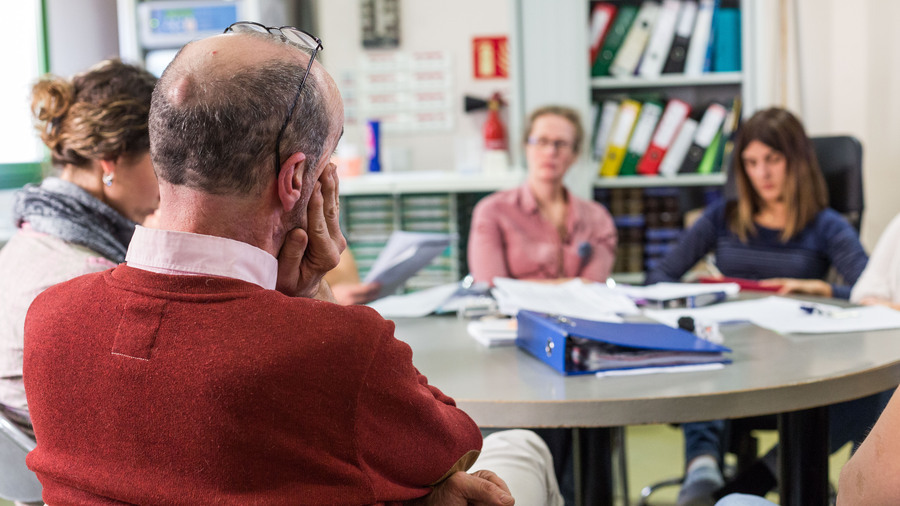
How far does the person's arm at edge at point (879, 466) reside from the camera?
73 cm

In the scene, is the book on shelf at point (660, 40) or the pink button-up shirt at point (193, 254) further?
the book on shelf at point (660, 40)

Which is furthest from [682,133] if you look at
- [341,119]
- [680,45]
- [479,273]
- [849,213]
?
[341,119]

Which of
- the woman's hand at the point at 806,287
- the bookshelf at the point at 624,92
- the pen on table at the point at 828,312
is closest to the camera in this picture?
the pen on table at the point at 828,312

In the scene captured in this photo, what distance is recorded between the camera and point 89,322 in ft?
2.67

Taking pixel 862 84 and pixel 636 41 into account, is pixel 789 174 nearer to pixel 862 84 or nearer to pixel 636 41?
pixel 862 84

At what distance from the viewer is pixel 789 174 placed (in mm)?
2621

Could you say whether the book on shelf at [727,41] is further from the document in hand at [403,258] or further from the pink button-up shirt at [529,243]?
the document in hand at [403,258]

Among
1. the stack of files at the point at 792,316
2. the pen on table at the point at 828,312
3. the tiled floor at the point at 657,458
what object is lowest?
the tiled floor at the point at 657,458

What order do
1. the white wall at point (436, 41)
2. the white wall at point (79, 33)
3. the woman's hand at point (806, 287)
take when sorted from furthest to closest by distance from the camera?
the white wall at point (436, 41), the white wall at point (79, 33), the woman's hand at point (806, 287)

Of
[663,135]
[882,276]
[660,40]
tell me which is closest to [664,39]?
[660,40]

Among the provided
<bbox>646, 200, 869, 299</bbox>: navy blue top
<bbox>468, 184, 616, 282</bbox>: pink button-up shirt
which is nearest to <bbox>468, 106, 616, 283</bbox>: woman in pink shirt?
<bbox>468, 184, 616, 282</bbox>: pink button-up shirt

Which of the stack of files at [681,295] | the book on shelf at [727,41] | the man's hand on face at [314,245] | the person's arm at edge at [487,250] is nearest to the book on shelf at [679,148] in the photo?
the book on shelf at [727,41]

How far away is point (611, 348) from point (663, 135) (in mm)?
2272

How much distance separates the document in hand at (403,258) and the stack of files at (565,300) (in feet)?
0.63
